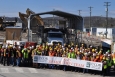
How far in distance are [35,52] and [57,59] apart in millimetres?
1894

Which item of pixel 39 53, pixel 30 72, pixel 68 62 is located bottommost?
pixel 30 72

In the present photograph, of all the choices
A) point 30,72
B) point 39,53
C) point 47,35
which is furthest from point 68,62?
point 47,35

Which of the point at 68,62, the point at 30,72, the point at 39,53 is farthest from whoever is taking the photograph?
the point at 39,53

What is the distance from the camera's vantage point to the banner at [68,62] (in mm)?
21203

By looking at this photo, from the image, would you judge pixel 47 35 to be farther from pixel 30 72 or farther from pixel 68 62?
pixel 30 72

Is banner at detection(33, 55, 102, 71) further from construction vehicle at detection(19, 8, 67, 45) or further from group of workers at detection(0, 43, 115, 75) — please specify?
construction vehicle at detection(19, 8, 67, 45)

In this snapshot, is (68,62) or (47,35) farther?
(47,35)

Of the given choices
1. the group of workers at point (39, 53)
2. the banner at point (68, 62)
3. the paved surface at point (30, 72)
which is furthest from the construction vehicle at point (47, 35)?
the paved surface at point (30, 72)

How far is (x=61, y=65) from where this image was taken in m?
23.0

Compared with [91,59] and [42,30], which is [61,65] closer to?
[91,59]

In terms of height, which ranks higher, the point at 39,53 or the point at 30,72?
the point at 39,53

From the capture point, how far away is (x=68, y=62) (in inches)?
881

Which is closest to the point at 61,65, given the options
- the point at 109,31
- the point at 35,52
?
the point at 35,52

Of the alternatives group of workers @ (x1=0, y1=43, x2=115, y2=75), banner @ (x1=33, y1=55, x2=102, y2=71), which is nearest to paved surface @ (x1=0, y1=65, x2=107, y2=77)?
banner @ (x1=33, y1=55, x2=102, y2=71)
